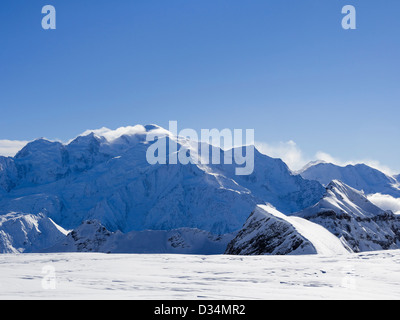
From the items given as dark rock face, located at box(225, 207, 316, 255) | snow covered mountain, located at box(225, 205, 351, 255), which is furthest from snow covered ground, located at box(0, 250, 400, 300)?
dark rock face, located at box(225, 207, 316, 255)

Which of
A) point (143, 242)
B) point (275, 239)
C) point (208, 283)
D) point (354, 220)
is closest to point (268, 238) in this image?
point (275, 239)

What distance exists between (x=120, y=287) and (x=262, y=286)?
5323mm

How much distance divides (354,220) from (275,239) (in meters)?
91.0

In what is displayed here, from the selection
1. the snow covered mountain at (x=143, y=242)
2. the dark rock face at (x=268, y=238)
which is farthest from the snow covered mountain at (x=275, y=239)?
the snow covered mountain at (x=143, y=242)

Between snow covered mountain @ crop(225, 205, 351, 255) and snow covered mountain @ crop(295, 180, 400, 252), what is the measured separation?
52.0 meters

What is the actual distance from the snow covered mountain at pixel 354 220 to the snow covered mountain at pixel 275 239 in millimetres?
52022

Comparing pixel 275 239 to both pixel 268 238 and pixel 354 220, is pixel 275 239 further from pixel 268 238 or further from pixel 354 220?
pixel 354 220

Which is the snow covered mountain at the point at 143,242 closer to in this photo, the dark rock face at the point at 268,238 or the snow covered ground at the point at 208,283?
the dark rock face at the point at 268,238

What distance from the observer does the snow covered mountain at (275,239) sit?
4978cm

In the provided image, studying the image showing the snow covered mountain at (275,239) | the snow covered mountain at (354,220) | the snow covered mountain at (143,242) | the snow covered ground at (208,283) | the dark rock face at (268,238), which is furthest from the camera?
the snow covered mountain at (143,242)

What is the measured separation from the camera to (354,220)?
136875mm

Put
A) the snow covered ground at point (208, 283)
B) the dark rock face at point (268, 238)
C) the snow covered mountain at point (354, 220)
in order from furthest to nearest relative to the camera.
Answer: the snow covered mountain at point (354, 220)
the dark rock face at point (268, 238)
the snow covered ground at point (208, 283)
